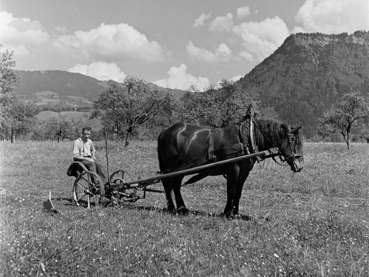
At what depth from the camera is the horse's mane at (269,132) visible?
8008mm

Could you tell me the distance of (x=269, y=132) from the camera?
319 inches

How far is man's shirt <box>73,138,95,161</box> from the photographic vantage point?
32.3 ft

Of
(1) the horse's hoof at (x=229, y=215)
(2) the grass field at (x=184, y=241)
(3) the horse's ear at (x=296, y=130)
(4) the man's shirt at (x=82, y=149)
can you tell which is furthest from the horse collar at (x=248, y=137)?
(4) the man's shirt at (x=82, y=149)

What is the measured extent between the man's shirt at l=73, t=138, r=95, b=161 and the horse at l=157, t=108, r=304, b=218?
259 cm

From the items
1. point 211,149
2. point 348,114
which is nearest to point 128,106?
point 348,114

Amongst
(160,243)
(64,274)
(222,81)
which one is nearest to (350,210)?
(160,243)

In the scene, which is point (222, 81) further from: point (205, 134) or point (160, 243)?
point (160, 243)

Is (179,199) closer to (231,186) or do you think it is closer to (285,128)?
(231,186)

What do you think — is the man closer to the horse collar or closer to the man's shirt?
the man's shirt

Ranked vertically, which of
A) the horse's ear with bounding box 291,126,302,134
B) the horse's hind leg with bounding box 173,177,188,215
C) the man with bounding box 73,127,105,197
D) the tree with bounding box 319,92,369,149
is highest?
the tree with bounding box 319,92,369,149

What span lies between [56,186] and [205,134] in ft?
26.0

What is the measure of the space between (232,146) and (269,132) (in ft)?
2.94

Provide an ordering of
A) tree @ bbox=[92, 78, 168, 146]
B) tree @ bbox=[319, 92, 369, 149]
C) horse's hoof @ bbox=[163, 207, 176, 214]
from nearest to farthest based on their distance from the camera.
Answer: horse's hoof @ bbox=[163, 207, 176, 214] → tree @ bbox=[92, 78, 168, 146] → tree @ bbox=[319, 92, 369, 149]

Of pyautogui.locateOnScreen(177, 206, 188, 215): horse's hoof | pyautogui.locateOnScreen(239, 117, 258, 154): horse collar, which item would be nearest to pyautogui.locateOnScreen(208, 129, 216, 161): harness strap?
pyautogui.locateOnScreen(239, 117, 258, 154): horse collar
